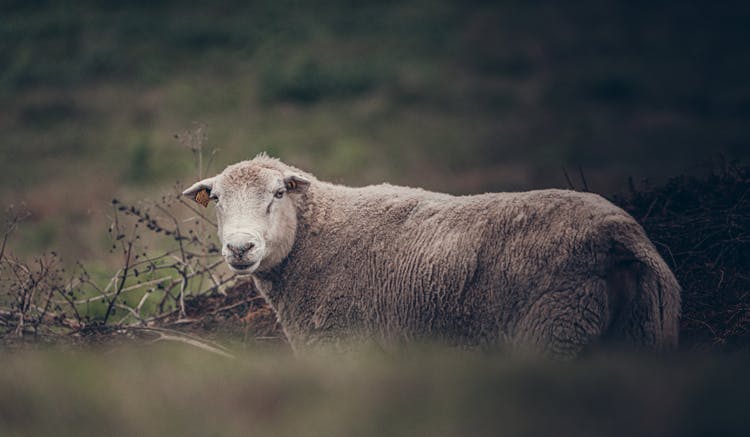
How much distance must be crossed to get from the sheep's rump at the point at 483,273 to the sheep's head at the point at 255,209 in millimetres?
293

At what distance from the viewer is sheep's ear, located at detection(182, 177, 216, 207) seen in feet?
21.4

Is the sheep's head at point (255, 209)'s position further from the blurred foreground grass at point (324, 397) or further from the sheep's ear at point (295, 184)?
the blurred foreground grass at point (324, 397)

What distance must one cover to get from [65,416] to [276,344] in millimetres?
5402

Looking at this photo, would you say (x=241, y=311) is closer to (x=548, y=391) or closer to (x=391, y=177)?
(x=548, y=391)

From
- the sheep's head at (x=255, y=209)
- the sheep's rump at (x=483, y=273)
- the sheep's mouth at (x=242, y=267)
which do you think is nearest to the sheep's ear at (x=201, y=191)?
the sheep's head at (x=255, y=209)

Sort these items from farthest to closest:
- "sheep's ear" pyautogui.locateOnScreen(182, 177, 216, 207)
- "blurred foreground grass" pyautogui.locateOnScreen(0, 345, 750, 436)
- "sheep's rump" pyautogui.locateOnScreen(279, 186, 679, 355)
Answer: "sheep's ear" pyautogui.locateOnScreen(182, 177, 216, 207)
"sheep's rump" pyautogui.locateOnScreen(279, 186, 679, 355)
"blurred foreground grass" pyautogui.locateOnScreen(0, 345, 750, 436)

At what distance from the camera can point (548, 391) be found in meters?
1.73

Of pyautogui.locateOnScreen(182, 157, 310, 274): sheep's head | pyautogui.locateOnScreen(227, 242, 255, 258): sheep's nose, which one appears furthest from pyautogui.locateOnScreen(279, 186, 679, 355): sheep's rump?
pyautogui.locateOnScreen(227, 242, 255, 258): sheep's nose

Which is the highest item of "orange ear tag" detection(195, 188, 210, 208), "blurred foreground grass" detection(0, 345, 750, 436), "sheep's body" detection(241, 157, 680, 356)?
"blurred foreground grass" detection(0, 345, 750, 436)

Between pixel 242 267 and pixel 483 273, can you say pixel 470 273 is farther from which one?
pixel 242 267

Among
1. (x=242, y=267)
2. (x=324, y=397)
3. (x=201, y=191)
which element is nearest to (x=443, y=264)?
(x=242, y=267)

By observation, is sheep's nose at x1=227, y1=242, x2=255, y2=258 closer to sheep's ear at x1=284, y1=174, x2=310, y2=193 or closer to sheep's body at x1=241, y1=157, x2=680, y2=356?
sheep's body at x1=241, y1=157, x2=680, y2=356

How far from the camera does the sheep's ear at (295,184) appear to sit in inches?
257

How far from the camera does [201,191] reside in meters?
6.61
